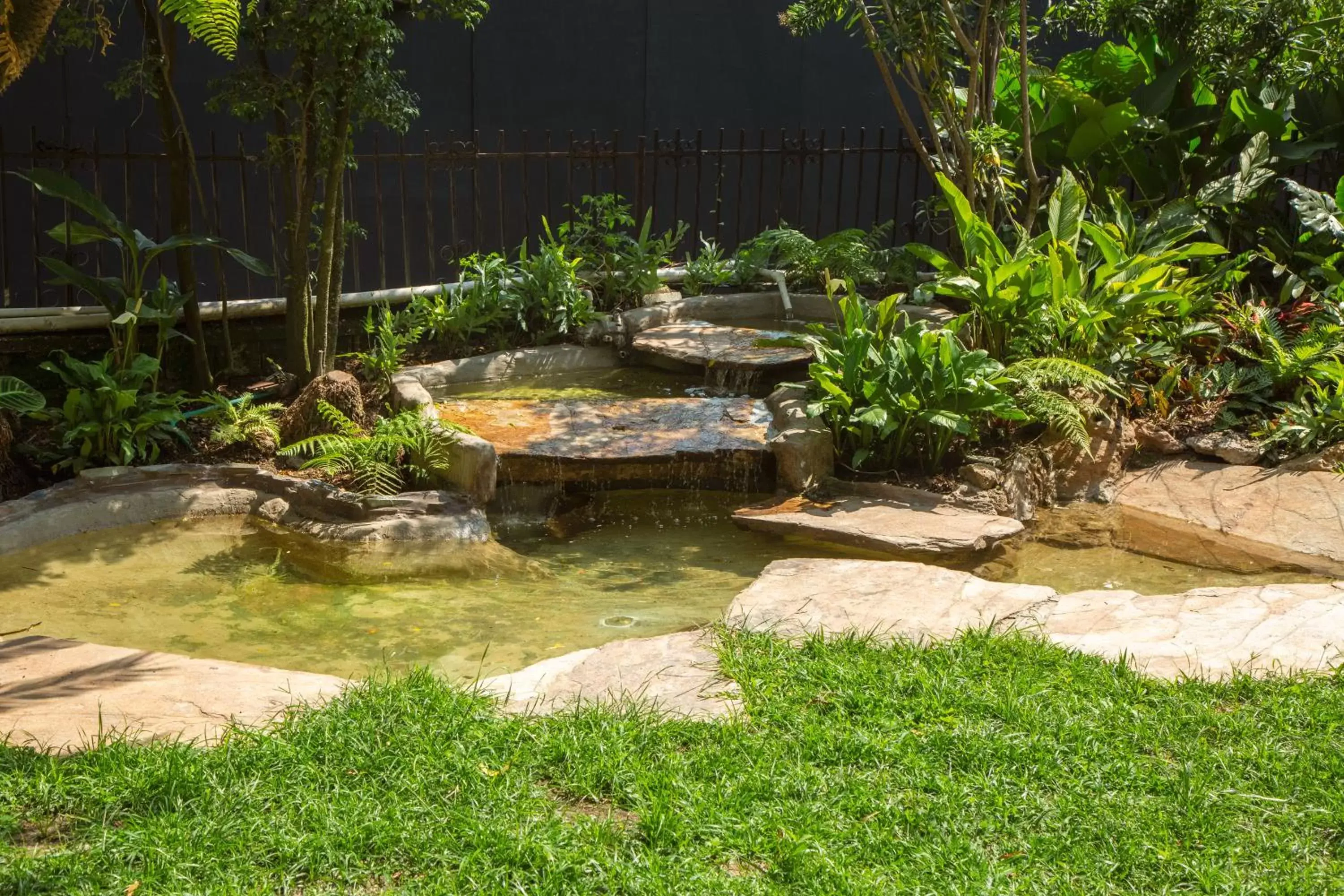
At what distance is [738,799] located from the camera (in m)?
3.48

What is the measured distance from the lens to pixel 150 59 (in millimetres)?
7438

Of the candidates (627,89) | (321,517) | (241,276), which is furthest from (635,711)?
(627,89)

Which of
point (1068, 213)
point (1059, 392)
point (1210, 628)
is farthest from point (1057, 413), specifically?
point (1210, 628)

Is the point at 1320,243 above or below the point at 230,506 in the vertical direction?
above

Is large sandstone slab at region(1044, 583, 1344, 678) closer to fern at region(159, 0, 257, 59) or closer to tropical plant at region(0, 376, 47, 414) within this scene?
fern at region(159, 0, 257, 59)

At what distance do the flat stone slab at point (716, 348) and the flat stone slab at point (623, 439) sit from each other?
655 mm

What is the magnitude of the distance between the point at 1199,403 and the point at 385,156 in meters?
5.61

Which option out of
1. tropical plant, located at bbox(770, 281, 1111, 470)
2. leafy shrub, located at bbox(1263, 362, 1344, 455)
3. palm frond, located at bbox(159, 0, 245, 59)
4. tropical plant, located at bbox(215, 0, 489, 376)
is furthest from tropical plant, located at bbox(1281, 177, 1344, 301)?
palm frond, located at bbox(159, 0, 245, 59)

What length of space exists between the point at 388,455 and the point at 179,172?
2449mm

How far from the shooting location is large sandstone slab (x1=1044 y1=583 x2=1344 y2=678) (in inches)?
176

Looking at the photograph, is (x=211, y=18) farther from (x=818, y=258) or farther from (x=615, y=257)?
(x=818, y=258)

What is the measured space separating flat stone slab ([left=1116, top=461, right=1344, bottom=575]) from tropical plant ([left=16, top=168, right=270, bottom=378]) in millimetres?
5100

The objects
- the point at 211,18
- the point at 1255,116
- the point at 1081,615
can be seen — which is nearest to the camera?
the point at 211,18

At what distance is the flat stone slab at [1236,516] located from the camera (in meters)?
6.47
